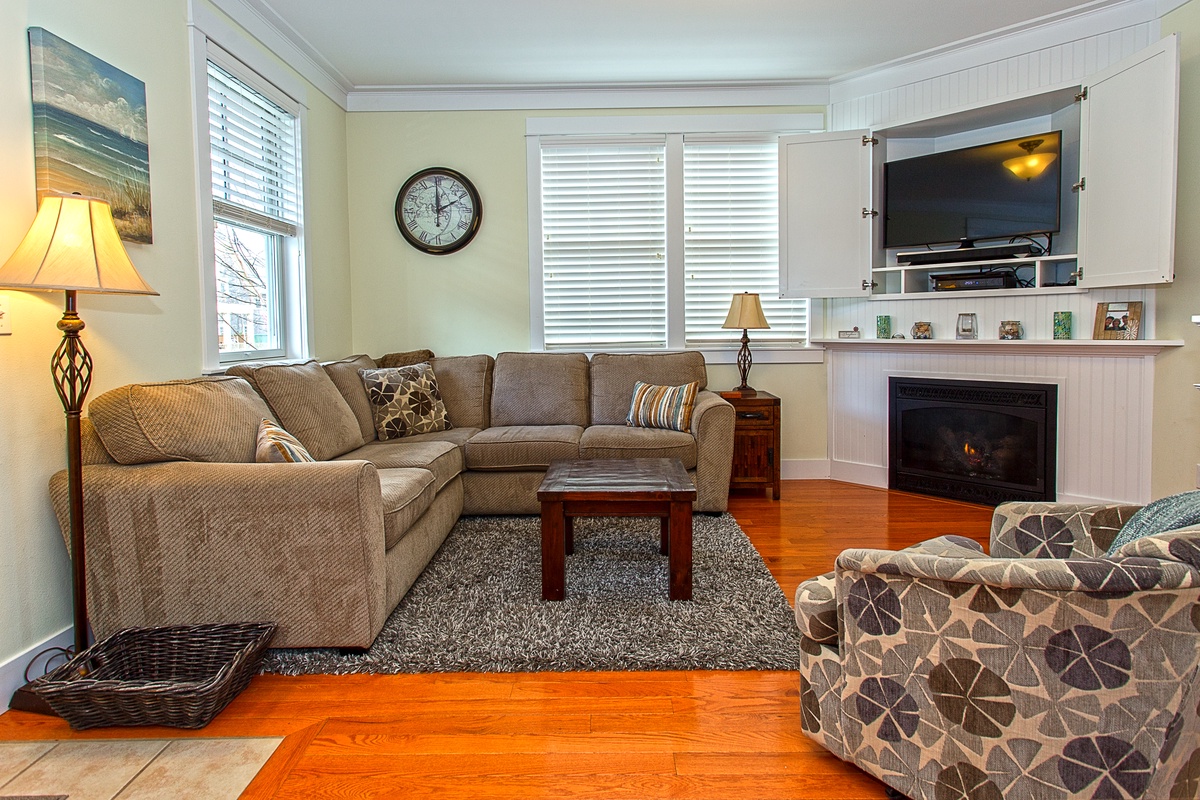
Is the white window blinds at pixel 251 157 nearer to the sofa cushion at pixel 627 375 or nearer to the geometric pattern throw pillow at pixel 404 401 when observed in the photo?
the geometric pattern throw pillow at pixel 404 401

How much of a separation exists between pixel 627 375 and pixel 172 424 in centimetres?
281

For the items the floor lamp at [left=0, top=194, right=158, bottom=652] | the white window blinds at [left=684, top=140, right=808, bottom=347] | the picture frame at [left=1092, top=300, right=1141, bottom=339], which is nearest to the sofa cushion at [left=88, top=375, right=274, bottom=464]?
the floor lamp at [left=0, top=194, right=158, bottom=652]

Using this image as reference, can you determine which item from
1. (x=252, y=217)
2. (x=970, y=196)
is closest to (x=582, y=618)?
(x=252, y=217)

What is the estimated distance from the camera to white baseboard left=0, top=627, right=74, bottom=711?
209cm

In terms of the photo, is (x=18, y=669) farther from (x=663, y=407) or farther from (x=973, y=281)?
(x=973, y=281)

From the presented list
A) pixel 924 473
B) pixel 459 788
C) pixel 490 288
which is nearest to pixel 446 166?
pixel 490 288

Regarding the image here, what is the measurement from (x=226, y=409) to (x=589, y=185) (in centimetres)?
310

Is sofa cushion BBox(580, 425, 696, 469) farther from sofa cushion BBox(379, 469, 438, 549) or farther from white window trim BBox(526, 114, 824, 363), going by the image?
white window trim BBox(526, 114, 824, 363)

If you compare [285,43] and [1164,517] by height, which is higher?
[285,43]

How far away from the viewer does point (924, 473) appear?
4570mm

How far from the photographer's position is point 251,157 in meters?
3.67

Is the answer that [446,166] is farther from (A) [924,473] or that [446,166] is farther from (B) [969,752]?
(B) [969,752]

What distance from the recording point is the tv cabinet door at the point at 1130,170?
11.0 ft

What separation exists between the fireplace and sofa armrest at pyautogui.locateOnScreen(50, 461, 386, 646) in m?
3.56
